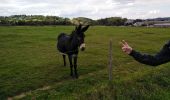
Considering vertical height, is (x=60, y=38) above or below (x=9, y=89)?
above

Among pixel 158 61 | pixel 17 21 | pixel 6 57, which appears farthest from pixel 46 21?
pixel 158 61

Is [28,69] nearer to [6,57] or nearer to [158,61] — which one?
[6,57]

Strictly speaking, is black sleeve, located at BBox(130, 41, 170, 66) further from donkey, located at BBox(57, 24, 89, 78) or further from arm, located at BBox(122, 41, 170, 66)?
donkey, located at BBox(57, 24, 89, 78)

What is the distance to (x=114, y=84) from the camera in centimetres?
1178

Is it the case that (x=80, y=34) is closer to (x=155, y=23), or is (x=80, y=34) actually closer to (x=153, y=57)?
(x=153, y=57)

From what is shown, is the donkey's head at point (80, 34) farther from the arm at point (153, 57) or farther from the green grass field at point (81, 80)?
the arm at point (153, 57)

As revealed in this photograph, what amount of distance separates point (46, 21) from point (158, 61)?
6571cm

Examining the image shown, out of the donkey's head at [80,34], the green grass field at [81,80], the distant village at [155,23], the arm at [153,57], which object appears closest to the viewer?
the arm at [153,57]

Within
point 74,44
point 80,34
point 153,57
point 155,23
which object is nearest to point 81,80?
point 74,44

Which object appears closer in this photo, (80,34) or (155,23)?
(80,34)

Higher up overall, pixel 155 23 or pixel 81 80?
pixel 155 23

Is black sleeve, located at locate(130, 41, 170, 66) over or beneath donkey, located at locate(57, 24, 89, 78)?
over

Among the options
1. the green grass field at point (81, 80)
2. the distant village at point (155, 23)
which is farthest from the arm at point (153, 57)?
the distant village at point (155, 23)

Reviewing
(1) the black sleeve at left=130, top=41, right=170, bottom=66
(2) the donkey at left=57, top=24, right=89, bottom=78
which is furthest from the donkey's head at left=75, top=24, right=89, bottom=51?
(1) the black sleeve at left=130, top=41, right=170, bottom=66
